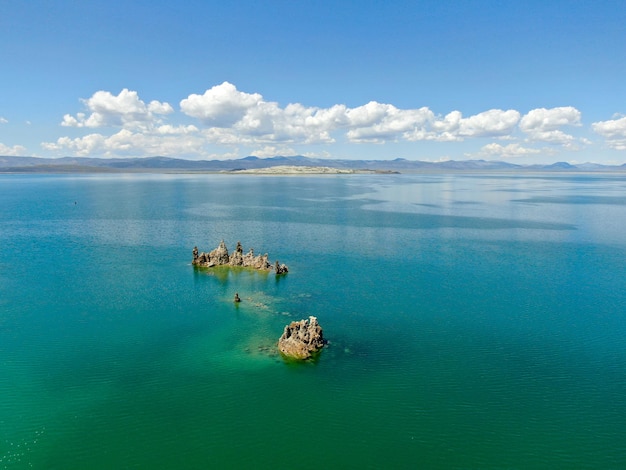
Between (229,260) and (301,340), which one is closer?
(301,340)

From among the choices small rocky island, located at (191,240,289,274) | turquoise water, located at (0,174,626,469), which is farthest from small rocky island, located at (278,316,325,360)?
small rocky island, located at (191,240,289,274)

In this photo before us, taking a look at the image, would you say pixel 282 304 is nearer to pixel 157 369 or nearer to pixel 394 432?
pixel 157 369

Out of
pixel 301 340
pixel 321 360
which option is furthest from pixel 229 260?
pixel 321 360

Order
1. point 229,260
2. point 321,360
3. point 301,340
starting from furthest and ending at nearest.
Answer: point 229,260 < point 301,340 < point 321,360

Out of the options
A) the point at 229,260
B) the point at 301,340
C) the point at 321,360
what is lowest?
the point at 321,360

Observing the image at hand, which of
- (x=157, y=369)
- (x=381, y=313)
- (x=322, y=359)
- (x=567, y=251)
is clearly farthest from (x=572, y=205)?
(x=157, y=369)

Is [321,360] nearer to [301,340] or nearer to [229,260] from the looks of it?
[301,340]

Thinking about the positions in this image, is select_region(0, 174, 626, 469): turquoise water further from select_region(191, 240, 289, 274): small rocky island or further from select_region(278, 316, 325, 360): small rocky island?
select_region(191, 240, 289, 274): small rocky island
